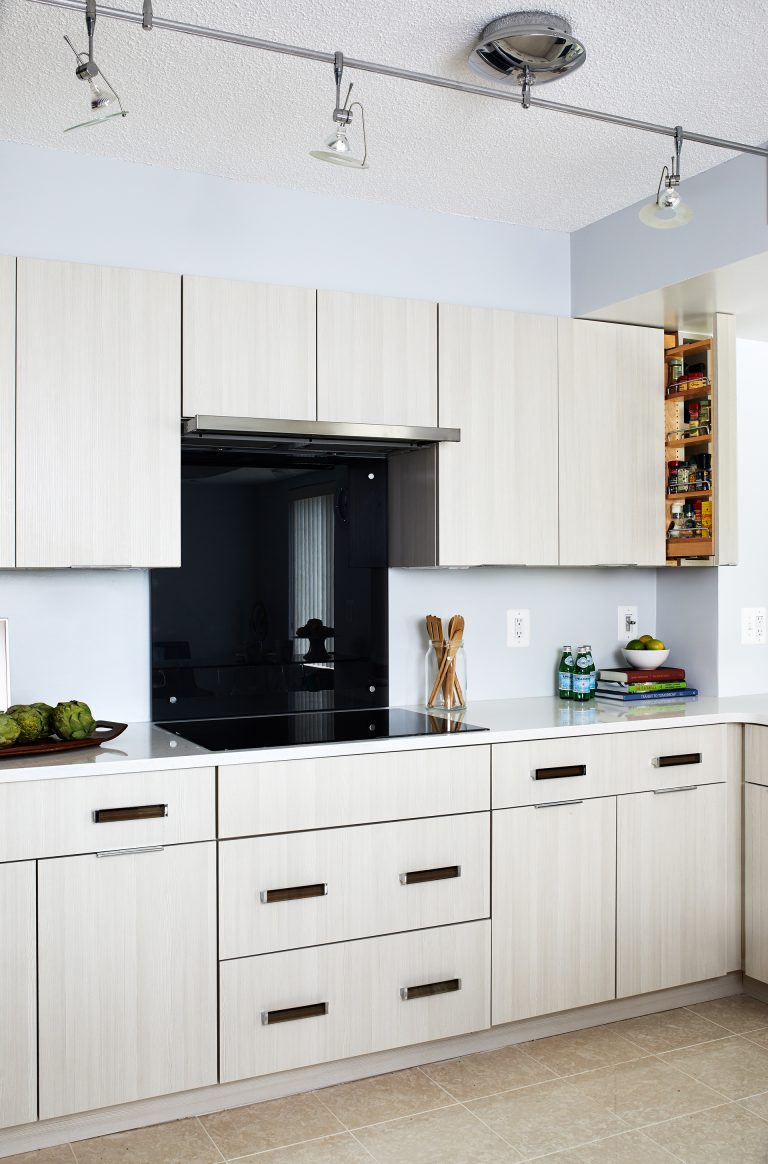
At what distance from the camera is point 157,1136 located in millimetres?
2422

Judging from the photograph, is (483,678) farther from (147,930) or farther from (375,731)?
(147,930)

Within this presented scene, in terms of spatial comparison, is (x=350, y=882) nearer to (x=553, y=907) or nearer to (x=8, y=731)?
(x=553, y=907)

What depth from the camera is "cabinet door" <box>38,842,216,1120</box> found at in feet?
7.65

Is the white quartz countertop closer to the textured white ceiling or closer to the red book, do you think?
the red book

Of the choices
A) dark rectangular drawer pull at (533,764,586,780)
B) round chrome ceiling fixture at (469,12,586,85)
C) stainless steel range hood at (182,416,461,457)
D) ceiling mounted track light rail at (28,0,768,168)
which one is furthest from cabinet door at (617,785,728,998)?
round chrome ceiling fixture at (469,12,586,85)

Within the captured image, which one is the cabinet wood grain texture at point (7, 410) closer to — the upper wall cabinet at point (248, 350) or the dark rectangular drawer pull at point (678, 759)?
the upper wall cabinet at point (248, 350)

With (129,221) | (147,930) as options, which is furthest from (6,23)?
(147,930)

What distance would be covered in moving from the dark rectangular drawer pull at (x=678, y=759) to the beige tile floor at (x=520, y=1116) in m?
0.77

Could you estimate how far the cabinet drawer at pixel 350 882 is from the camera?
8.23 ft

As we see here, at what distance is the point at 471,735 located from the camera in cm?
279

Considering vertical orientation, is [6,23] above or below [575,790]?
above

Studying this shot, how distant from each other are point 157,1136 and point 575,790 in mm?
1381

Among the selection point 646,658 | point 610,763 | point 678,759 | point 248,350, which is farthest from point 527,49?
point 646,658

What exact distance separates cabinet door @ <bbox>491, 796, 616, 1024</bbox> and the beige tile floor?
157mm
